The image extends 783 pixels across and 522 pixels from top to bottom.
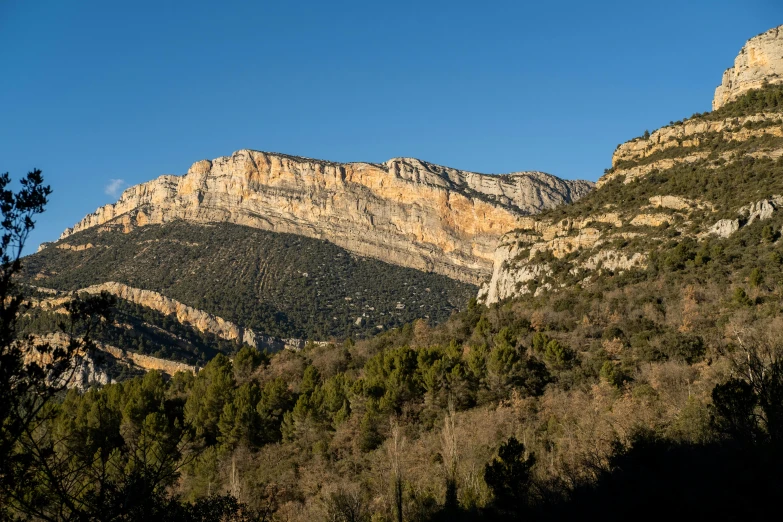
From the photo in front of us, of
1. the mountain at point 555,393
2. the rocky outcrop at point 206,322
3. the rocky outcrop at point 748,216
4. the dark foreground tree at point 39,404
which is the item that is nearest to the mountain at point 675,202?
the rocky outcrop at point 748,216

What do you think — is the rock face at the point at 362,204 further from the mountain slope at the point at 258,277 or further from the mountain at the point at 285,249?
the mountain slope at the point at 258,277

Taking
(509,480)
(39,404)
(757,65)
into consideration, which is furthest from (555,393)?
(757,65)

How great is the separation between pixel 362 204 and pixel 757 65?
9989 centimetres

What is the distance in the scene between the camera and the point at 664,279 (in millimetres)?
38281

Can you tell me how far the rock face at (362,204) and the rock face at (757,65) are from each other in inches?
2973

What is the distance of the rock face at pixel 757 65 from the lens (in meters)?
56.6

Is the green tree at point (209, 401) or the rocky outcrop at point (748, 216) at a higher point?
the rocky outcrop at point (748, 216)

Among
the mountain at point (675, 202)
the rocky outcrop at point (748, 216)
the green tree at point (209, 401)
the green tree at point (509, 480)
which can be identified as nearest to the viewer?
the green tree at point (509, 480)

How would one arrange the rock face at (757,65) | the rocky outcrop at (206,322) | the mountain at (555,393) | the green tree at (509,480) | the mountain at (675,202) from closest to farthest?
1. the mountain at (555,393)
2. the green tree at (509,480)
3. the mountain at (675,202)
4. the rock face at (757,65)
5. the rocky outcrop at (206,322)

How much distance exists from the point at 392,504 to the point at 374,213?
12534 cm

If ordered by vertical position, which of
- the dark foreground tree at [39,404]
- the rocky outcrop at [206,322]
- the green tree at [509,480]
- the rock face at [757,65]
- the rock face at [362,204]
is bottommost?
the green tree at [509,480]

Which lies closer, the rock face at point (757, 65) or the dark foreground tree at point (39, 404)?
the dark foreground tree at point (39, 404)

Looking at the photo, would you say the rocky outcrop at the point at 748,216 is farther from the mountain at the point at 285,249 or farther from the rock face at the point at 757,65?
the mountain at the point at 285,249

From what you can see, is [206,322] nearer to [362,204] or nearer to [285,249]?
[285,249]
